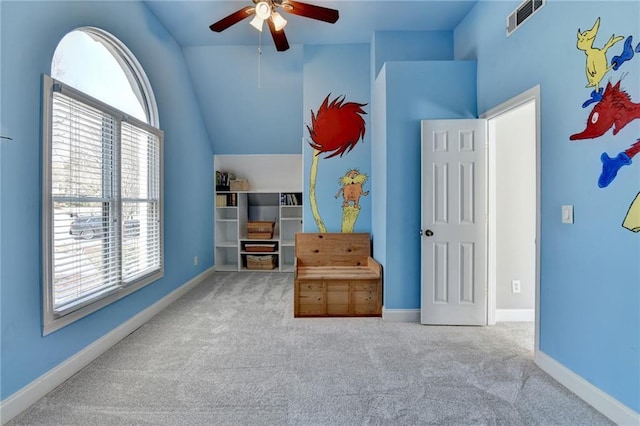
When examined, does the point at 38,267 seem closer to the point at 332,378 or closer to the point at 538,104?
the point at 332,378

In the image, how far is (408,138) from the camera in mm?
2922

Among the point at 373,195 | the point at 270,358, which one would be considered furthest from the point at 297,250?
the point at 270,358

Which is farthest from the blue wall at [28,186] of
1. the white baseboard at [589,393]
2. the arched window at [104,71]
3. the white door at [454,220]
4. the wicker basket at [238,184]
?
the white baseboard at [589,393]

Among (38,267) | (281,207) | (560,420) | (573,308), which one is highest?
(281,207)

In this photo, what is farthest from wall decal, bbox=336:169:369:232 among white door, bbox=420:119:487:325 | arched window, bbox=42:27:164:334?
arched window, bbox=42:27:164:334

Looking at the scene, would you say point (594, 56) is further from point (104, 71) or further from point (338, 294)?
point (104, 71)

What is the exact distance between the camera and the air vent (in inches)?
84.0

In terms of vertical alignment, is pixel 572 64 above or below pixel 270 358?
above

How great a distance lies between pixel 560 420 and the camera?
1.61 m

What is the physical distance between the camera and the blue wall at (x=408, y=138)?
290 cm

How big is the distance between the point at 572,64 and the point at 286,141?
362 cm

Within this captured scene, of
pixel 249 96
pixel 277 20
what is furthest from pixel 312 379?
pixel 249 96

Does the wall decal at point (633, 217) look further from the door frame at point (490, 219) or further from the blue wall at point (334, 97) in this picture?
the blue wall at point (334, 97)

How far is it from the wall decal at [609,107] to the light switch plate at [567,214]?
0.23 metres
